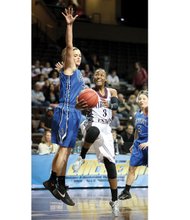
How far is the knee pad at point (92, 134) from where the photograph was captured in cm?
489

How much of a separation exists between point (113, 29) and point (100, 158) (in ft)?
16.8

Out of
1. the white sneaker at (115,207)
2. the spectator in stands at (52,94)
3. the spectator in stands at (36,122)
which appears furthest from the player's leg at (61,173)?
the spectator in stands at (36,122)

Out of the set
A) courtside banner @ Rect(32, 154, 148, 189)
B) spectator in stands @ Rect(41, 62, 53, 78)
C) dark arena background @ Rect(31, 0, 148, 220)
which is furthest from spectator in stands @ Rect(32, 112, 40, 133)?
spectator in stands @ Rect(41, 62, 53, 78)

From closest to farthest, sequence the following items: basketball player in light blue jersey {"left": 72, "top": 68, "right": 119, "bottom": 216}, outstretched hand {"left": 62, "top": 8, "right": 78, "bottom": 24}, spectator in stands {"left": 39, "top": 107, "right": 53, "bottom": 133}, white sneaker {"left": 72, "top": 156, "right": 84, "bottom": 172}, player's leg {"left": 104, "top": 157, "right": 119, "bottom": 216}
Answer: outstretched hand {"left": 62, "top": 8, "right": 78, "bottom": 24} < basketball player in light blue jersey {"left": 72, "top": 68, "right": 119, "bottom": 216} < player's leg {"left": 104, "top": 157, "right": 119, "bottom": 216} < white sneaker {"left": 72, "top": 156, "right": 84, "bottom": 172} < spectator in stands {"left": 39, "top": 107, "right": 53, "bottom": 133}

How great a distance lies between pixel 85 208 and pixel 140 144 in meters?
0.78

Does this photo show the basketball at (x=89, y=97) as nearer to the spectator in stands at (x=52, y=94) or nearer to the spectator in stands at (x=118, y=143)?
the spectator in stands at (x=52, y=94)

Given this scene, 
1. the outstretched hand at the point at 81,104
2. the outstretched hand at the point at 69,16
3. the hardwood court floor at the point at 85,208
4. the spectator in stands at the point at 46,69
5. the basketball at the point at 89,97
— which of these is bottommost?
the hardwood court floor at the point at 85,208

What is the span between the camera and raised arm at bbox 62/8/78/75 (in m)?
4.54

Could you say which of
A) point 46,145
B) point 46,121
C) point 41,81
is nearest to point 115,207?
point 46,145

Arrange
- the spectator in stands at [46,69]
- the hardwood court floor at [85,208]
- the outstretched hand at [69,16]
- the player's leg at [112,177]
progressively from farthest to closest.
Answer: the spectator in stands at [46,69] < the player's leg at [112,177] < the hardwood court floor at [85,208] < the outstretched hand at [69,16]

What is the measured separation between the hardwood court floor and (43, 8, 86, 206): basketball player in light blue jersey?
96 mm

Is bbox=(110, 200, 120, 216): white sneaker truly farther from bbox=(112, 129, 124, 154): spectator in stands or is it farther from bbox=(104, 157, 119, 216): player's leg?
bbox=(112, 129, 124, 154): spectator in stands
